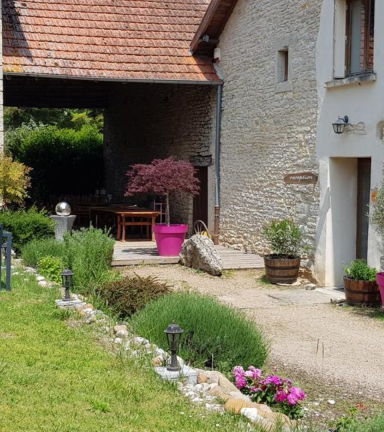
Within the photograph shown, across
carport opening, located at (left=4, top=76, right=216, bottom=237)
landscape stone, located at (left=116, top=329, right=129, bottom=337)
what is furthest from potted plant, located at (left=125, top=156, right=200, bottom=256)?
landscape stone, located at (left=116, top=329, right=129, bottom=337)

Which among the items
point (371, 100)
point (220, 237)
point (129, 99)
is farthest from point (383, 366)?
point (129, 99)

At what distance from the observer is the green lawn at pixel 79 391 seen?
4.85m

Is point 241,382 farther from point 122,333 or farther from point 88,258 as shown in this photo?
point 88,258

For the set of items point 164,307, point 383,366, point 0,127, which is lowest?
point 383,366

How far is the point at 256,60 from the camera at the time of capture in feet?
45.1

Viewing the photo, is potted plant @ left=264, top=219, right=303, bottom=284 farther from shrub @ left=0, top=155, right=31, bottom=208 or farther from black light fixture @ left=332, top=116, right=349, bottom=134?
shrub @ left=0, top=155, right=31, bottom=208

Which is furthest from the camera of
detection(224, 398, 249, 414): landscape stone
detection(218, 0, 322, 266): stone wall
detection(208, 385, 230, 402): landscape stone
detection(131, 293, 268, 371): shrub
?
detection(218, 0, 322, 266): stone wall

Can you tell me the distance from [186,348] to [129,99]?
14958mm

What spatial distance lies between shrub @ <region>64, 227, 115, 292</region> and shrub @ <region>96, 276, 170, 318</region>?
675 millimetres

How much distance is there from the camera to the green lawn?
15.9 ft

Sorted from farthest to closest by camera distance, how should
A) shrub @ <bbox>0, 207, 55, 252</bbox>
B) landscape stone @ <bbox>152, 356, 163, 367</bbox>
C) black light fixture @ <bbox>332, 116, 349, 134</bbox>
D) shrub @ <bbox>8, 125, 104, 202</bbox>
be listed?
1. shrub @ <bbox>8, 125, 104, 202</bbox>
2. shrub @ <bbox>0, 207, 55, 252</bbox>
3. black light fixture @ <bbox>332, 116, 349, 134</bbox>
4. landscape stone @ <bbox>152, 356, 163, 367</bbox>

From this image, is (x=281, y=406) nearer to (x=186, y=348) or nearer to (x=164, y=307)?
(x=186, y=348)

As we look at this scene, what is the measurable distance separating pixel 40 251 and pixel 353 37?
222 inches

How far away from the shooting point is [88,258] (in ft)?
34.3
